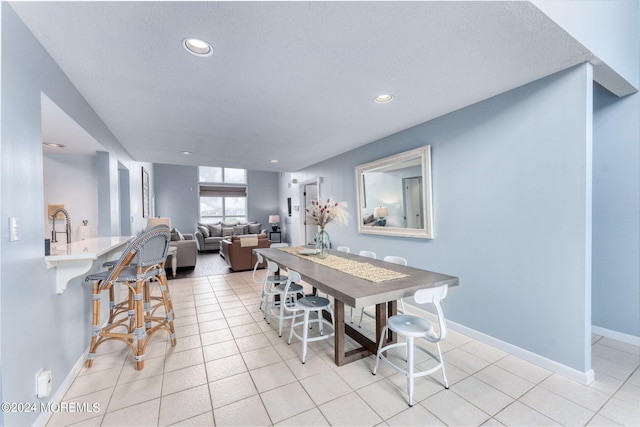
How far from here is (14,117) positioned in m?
1.30

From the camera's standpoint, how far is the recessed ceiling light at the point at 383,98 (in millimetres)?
2287

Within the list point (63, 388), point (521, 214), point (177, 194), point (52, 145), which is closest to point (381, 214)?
point (521, 214)

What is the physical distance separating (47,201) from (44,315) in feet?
6.35

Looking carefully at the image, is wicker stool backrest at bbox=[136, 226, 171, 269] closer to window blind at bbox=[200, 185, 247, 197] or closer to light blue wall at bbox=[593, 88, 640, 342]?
light blue wall at bbox=[593, 88, 640, 342]

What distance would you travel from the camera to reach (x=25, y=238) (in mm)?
1361

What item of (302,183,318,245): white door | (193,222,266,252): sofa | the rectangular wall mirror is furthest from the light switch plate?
(193,222,266,252): sofa

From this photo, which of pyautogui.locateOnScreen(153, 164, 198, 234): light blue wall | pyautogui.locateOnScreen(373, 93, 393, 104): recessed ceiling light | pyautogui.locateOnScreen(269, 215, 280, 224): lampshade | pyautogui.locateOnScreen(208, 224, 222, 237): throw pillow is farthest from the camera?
pyautogui.locateOnScreen(269, 215, 280, 224): lampshade

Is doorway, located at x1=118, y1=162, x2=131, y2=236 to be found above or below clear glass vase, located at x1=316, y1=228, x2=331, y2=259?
above

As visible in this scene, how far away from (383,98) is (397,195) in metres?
1.36

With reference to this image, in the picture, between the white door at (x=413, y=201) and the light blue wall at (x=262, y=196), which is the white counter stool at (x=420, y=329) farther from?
the light blue wall at (x=262, y=196)

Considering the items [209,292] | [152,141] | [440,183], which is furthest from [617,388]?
[152,141]

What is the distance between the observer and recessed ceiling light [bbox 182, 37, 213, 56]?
5.01 feet

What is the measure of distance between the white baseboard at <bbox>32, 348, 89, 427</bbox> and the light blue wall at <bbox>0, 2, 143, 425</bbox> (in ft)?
0.15

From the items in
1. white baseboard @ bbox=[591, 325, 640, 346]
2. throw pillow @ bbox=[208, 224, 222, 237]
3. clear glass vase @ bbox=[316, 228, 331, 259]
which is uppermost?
clear glass vase @ bbox=[316, 228, 331, 259]
